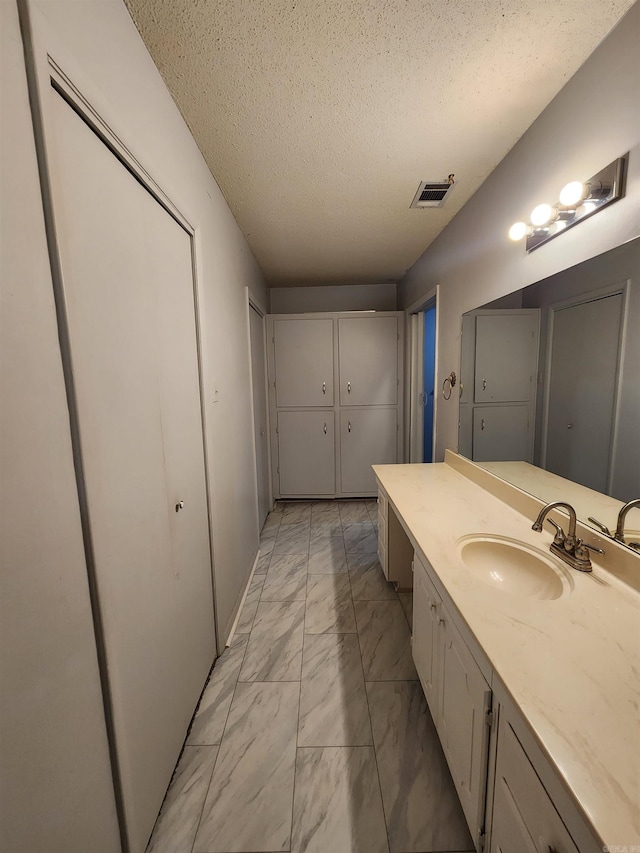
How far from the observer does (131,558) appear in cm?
87

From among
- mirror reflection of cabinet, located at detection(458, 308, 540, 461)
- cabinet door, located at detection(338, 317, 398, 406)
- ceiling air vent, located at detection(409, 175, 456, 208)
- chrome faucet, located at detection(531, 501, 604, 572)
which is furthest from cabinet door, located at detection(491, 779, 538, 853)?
cabinet door, located at detection(338, 317, 398, 406)

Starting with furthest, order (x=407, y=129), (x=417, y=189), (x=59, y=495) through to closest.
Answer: (x=417, y=189) < (x=407, y=129) < (x=59, y=495)

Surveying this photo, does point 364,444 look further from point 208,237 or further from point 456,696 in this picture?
point 456,696

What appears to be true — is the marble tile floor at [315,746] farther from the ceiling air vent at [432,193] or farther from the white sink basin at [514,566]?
the ceiling air vent at [432,193]

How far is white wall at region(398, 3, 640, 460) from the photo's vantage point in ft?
3.10

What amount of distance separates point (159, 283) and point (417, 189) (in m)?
1.58

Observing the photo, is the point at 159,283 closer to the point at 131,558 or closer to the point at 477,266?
the point at 131,558

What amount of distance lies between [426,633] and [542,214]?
1704 millimetres

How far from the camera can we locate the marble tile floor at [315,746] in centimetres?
97

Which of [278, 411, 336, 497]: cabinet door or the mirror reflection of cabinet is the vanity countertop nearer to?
the mirror reflection of cabinet

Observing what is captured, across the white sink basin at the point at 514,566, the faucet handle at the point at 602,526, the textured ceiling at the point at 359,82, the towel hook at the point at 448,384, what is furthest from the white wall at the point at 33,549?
the towel hook at the point at 448,384

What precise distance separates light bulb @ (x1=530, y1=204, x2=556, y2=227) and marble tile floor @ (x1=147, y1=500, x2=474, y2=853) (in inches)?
80.7

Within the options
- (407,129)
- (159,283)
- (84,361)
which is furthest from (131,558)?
(407,129)

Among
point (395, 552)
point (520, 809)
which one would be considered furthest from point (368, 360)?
point (520, 809)
